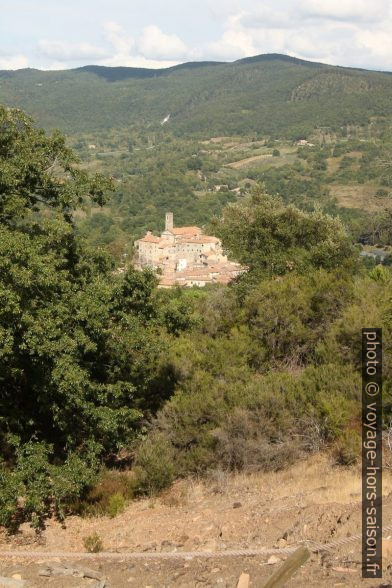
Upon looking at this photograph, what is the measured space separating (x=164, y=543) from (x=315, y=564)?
2.53m

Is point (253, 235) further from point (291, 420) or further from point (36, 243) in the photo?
point (36, 243)

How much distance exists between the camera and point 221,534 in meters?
9.21

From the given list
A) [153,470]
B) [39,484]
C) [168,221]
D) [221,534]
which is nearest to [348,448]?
[221,534]

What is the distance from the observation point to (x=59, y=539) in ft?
33.5

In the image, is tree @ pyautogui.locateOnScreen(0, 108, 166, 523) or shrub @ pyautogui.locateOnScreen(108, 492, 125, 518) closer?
tree @ pyautogui.locateOnScreen(0, 108, 166, 523)

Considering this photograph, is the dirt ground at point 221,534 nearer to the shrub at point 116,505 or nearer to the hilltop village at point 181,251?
the shrub at point 116,505

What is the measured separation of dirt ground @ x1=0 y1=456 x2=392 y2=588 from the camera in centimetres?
780

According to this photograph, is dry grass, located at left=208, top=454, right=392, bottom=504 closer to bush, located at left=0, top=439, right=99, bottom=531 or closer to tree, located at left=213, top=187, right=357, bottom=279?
bush, located at left=0, top=439, right=99, bottom=531

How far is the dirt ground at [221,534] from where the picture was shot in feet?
25.6

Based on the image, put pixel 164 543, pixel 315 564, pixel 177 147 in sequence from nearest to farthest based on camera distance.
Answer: pixel 315 564 → pixel 164 543 → pixel 177 147

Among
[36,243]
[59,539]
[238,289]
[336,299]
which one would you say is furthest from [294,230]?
[59,539]

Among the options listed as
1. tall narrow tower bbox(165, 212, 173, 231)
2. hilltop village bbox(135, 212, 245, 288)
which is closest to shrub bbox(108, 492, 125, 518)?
hilltop village bbox(135, 212, 245, 288)

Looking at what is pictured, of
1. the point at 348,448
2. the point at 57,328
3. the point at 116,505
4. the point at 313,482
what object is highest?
the point at 57,328

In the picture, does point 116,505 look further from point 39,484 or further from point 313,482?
point 313,482
